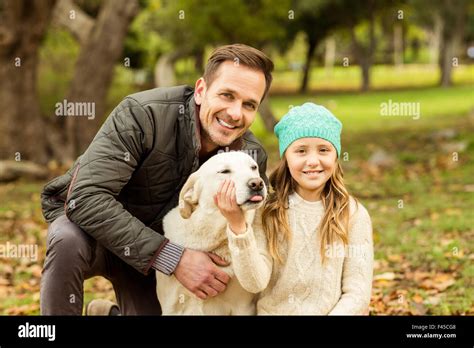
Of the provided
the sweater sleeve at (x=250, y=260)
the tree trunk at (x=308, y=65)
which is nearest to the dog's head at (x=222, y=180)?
the sweater sleeve at (x=250, y=260)

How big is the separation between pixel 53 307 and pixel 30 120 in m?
7.43

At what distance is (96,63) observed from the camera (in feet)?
35.2

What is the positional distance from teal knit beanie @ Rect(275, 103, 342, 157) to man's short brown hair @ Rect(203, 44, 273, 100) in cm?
28

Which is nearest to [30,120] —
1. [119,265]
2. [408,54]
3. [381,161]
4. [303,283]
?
[381,161]

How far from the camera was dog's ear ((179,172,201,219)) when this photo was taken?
318 centimetres

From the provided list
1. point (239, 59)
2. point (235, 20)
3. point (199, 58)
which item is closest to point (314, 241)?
point (239, 59)

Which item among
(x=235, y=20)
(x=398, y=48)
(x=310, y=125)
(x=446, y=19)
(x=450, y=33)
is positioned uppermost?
(x=398, y=48)

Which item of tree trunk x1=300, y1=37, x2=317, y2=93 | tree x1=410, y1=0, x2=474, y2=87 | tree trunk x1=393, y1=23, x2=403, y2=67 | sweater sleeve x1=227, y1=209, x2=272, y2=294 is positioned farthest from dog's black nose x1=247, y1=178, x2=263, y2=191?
tree trunk x1=393, y1=23, x2=403, y2=67

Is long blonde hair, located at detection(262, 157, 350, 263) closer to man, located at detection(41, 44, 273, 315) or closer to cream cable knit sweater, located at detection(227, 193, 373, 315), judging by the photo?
cream cable knit sweater, located at detection(227, 193, 373, 315)

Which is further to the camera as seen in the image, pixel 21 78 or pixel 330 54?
pixel 330 54

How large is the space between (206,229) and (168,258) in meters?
0.20

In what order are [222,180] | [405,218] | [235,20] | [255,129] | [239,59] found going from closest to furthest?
[222,180], [239,59], [405,218], [235,20], [255,129]

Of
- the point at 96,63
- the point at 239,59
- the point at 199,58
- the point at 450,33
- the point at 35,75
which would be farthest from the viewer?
the point at 450,33

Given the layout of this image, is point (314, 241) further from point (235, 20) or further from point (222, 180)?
point (235, 20)
